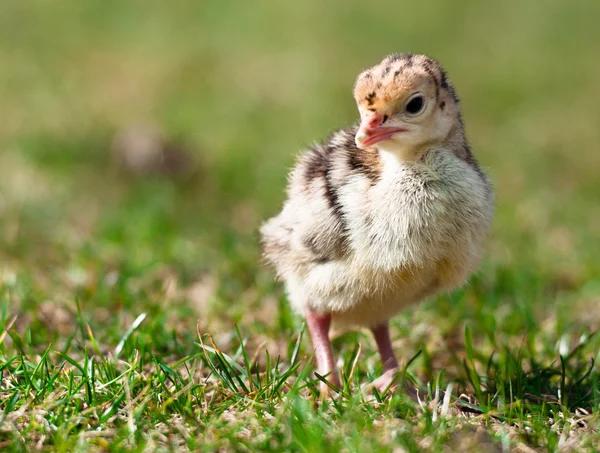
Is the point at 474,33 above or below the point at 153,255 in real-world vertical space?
above

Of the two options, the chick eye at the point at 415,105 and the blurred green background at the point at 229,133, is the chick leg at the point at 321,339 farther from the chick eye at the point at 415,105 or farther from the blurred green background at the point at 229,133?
the chick eye at the point at 415,105

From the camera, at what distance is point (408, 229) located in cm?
279

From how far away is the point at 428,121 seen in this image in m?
2.76

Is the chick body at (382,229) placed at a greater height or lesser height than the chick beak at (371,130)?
lesser

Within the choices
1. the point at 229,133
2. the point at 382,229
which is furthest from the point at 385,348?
the point at 229,133

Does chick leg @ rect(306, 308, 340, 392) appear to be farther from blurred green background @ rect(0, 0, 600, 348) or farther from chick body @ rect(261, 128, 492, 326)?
blurred green background @ rect(0, 0, 600, 348)

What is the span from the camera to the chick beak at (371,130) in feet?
8.75

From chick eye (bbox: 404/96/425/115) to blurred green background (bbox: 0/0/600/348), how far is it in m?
0.94

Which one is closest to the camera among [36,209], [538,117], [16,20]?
[36,209]

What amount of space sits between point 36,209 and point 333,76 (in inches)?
162

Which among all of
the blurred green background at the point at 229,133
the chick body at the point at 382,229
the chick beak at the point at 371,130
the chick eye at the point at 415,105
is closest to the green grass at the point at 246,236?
the blurred green background at the point at 229,133

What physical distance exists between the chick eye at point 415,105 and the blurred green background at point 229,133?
3.07 feet

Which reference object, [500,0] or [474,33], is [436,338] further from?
[500,0]

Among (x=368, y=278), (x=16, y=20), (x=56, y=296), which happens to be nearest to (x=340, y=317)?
(x=368, y=278)
